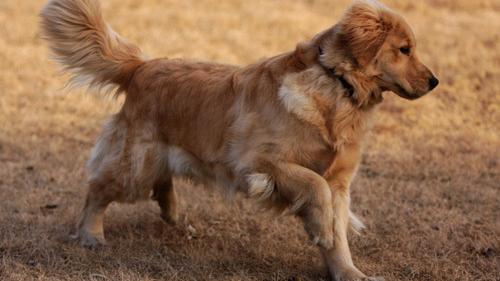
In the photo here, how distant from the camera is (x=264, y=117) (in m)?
5.21

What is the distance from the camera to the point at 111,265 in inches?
214

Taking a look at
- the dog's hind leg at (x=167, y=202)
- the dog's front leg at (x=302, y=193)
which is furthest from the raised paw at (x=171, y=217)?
the dog's front leg at (x=302, y=193)

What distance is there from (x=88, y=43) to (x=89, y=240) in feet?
5.30

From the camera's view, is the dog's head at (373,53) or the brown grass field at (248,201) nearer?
the dog's head at (373,53)

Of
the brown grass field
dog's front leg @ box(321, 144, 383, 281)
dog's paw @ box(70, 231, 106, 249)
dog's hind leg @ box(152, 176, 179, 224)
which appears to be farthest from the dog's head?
dog's paw @ box(70, 231, 106, 249)

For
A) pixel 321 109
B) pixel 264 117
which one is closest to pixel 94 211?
pixel 264 117

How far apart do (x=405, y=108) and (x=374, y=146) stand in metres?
1.91

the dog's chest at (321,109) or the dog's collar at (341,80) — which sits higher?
the dog's collar at (341,80)

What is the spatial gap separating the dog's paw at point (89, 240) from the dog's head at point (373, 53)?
7.64ft

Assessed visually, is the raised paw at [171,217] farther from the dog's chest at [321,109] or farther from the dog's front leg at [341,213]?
the dog's chest at [321,109]

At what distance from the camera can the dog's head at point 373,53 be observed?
502 centimetres

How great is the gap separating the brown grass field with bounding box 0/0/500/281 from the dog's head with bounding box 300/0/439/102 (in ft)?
4.51

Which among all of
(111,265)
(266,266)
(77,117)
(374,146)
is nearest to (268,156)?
(266,266)

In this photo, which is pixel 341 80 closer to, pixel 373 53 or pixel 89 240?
pixel 373 53
